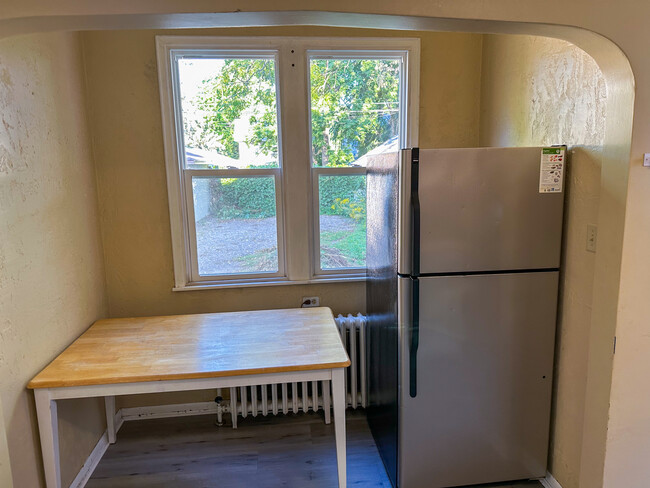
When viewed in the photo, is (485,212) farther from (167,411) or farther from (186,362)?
(167,411)

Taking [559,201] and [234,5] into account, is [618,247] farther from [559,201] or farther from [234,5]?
[234,5]

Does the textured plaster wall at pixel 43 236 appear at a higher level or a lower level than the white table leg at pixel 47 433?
higher

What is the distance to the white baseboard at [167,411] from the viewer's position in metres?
2.56

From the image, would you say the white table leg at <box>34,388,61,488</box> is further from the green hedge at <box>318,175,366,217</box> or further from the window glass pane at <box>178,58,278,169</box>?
the green hedge at <box>318,175,366,217</box>

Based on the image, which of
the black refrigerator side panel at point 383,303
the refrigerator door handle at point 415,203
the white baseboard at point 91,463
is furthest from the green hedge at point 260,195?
the white baseboard at point 91,463

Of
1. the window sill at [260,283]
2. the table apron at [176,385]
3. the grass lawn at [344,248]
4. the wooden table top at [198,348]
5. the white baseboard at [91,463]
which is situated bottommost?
the white baseboard at [91,463]

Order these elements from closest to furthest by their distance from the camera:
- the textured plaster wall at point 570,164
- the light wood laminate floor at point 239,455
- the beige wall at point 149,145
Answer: the textured plaster wall at point 570,164
the light wood laminate floor at point 239,455
the beige wall at point 149,145

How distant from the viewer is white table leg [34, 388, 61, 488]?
5.35 feet

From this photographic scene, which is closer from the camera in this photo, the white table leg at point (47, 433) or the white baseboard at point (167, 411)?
the white table leg at point (47, 433)

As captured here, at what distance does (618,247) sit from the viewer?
1.44m

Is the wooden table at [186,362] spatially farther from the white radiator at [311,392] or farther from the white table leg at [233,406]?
the white table leg at [233,406]

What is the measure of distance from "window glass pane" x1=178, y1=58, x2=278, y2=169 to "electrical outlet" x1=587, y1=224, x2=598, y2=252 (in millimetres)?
1736

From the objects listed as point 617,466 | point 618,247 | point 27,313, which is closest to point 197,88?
point 27,313

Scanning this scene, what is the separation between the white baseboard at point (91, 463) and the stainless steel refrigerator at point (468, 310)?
5.31 feet
